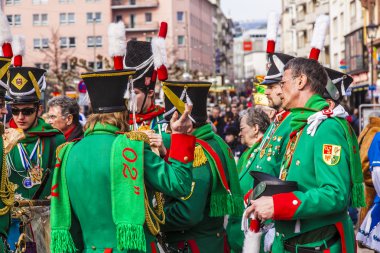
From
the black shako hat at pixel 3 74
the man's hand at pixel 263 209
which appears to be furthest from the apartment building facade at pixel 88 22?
the man's hand at pixel 263 209

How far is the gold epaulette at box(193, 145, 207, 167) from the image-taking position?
262 inches

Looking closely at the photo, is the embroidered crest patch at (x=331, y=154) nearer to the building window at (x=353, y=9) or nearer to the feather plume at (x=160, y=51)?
the feather plume at (x=160, y=51)

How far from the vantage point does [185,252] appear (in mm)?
6746

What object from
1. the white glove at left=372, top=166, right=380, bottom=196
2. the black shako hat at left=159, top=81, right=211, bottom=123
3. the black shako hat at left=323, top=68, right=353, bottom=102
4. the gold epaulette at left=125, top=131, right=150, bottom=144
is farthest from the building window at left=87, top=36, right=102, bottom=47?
the gold epaulette at left=125, top=131, right=150, bottom=144

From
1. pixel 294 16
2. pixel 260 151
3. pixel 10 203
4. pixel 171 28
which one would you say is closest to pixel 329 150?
pixel 260 151

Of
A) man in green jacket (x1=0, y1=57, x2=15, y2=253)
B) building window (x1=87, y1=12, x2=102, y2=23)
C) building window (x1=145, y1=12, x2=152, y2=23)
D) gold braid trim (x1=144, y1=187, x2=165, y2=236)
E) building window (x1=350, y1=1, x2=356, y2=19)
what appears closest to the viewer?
gold braid trim (x1=144, y1=187, x2=165, y2=236)

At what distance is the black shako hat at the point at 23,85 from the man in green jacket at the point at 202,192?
75.9 inches

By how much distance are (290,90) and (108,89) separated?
1146mm

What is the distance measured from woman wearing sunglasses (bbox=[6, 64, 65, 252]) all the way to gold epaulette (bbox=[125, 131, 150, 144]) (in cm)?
270

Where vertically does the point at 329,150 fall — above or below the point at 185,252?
above

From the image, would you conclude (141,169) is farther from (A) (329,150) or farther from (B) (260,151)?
(B) (260,151)

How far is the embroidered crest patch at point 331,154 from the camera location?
18.0ft

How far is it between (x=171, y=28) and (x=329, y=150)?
9624cm

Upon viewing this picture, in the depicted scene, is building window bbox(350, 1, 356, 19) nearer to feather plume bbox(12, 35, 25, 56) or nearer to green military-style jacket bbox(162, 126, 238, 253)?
feather plume bbox(12, 35, 25, 56)
